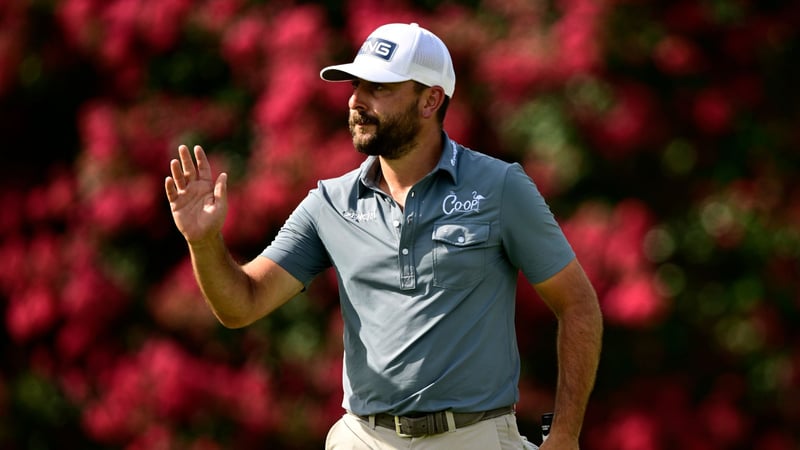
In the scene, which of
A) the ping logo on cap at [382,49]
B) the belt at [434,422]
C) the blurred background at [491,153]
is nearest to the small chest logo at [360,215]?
the ping logo on cap at [382,49]

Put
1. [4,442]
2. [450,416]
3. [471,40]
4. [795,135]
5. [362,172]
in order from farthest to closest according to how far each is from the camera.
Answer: [4,442], [795,135], [471,40], [362,172], [450,416]

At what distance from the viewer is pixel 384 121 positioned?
436 cm

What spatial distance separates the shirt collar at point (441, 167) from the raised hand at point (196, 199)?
0.43 m

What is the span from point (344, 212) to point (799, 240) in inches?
185

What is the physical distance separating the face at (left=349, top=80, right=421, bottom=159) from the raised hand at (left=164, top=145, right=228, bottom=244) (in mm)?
417

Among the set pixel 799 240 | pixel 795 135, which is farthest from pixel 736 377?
pixel 795 135

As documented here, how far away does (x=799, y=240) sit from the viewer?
8.46 meters

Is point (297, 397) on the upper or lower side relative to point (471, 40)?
lower

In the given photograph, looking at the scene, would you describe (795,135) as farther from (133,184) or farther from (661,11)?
(133,184)

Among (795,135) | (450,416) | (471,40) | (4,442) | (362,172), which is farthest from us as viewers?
(4,442)

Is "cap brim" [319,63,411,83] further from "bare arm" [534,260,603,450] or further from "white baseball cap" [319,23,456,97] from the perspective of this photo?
"bare arm" [534,260,603,450]

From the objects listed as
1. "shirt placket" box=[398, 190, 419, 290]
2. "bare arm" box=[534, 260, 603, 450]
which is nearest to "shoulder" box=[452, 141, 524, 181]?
"shirt placket" box=[398, 190, 419, 290]

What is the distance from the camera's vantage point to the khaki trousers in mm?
4211

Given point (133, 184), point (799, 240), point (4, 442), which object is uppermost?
point (133, 184)
